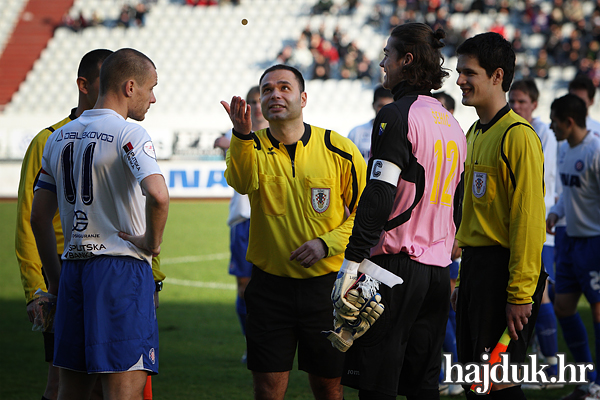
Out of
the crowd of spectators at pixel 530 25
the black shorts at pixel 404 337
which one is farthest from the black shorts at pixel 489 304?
the crowd of spectators at pixel 530 25

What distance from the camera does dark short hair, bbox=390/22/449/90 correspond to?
115 inches

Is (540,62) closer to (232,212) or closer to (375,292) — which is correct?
(232,212)

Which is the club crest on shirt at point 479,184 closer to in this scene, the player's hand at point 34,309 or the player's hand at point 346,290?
Answer: the player's hand at point 346,290

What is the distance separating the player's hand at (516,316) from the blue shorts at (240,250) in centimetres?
327

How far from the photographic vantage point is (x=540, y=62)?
911 inches

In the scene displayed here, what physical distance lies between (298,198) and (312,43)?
23112 millimetres

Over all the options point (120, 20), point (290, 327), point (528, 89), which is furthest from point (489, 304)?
point (120, 20)

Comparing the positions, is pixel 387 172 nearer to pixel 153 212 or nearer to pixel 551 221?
pixel 153 212

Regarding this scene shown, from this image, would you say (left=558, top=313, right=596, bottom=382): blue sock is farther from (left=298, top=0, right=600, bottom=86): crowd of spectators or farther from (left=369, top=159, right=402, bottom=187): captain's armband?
(left=298, top=0, right=600, bottom=86): crowd of spectators

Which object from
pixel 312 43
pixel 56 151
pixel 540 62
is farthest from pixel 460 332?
pixel 312 43

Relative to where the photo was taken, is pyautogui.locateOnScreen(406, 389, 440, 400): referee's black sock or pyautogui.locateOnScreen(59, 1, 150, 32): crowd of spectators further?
pyautogui.locateOnScreen(59, 1, 150, 32): crowd of spectators

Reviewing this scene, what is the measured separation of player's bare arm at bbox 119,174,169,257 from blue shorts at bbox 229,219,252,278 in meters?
3.07

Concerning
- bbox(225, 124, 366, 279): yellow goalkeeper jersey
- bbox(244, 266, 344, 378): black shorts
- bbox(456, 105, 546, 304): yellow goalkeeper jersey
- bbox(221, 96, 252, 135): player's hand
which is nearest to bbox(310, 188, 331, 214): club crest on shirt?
bbox(225, 124, 366, 279): yellow goalkeeper jersey

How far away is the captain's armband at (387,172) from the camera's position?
9.13 ft
